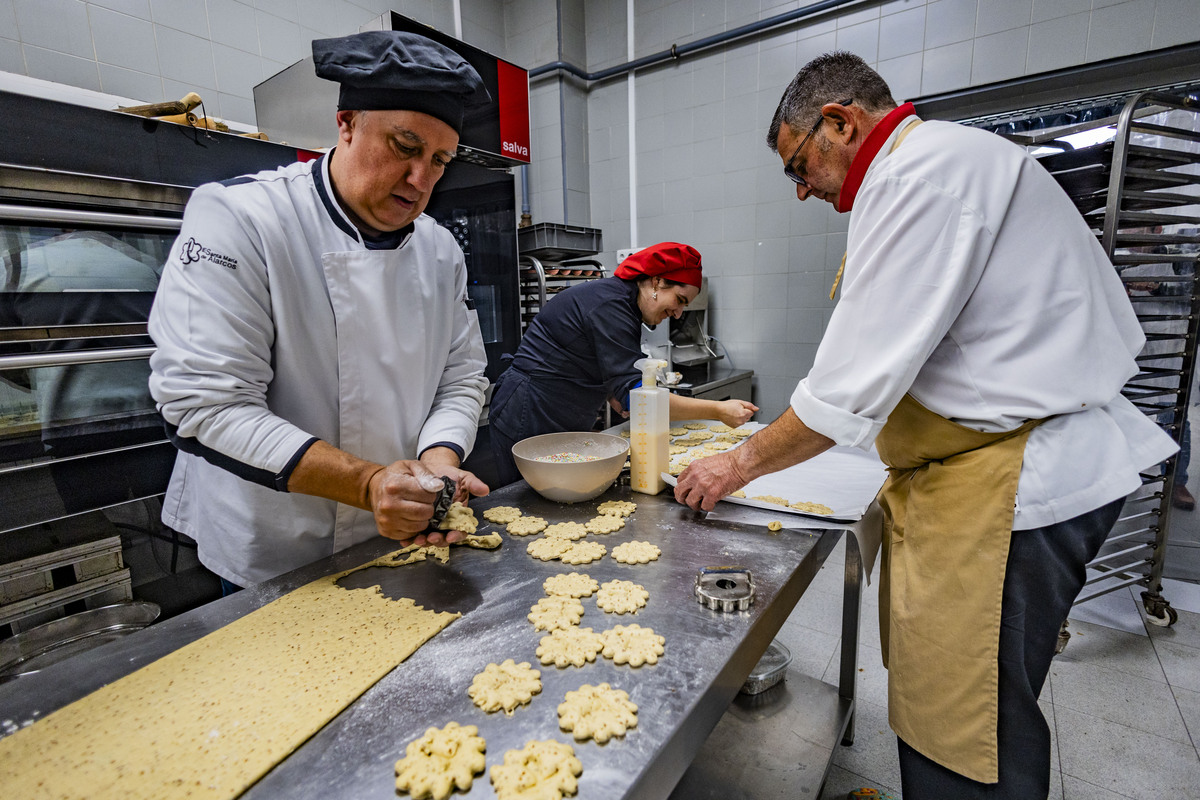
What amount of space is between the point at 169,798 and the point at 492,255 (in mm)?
2913

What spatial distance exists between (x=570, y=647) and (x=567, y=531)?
430 millimetres

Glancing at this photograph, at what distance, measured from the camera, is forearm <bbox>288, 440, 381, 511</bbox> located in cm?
104

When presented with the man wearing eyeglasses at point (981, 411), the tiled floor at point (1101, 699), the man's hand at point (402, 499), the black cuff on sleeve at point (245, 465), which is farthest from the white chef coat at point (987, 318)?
the tiled floor at point (1101, 699)

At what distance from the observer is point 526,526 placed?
4.30 ft

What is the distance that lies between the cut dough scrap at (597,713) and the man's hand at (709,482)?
64cm

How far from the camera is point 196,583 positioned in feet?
7.09

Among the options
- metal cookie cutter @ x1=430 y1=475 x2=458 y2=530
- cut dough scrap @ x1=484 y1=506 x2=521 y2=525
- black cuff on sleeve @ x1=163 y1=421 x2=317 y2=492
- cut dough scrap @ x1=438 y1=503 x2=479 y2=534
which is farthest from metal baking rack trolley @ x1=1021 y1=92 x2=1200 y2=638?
black cuff on sleeve @ x1=163 y1=421 x2=317 y2=492

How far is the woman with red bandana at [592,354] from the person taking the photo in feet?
7.20

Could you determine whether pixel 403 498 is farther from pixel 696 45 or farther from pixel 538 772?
pixel 696 45

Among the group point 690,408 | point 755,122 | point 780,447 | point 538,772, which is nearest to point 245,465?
point 538,772

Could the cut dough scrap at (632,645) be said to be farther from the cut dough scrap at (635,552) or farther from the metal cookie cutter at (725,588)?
the cut dough scrap at (635,552)

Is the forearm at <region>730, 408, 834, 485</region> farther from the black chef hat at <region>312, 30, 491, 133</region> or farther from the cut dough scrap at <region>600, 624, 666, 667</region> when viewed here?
the black chef hat at <region>312, 30, 491, 133</region>

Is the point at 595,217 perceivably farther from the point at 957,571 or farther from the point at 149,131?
the point at 957,571

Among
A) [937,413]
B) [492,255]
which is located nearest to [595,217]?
[492,255]
